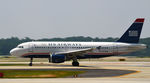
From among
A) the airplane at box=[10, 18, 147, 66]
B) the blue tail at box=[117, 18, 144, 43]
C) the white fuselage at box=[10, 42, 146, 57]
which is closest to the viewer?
the airplane at box=[10, 18, 147, 66]

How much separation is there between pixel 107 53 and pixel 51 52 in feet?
35.3

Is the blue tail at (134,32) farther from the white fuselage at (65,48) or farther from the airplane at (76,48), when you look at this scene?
the white fuselage at (65,48)

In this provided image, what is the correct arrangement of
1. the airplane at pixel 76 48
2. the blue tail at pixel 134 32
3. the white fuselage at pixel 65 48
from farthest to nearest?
the blue tail at pixel 134 32, the white fuselage at pixel 65 48, the airplane at pixel 76 48

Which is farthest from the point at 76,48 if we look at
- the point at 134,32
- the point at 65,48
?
the point at 134,32

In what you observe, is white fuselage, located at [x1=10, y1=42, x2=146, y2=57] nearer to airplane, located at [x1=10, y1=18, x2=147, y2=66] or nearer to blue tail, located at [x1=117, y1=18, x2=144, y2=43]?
airplane, located at [x1=10, y1=18, x2=147, y2=66]

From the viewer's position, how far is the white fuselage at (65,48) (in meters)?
70.5

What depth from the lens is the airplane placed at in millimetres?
70188

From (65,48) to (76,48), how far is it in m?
2.12

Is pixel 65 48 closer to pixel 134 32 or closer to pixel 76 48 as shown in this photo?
pixel 76 48

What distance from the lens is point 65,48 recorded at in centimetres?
7212

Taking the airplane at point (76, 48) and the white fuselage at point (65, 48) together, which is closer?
the airplane at point (76, 48)

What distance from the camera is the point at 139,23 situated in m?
76.4

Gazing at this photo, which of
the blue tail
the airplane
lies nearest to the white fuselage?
the airplane

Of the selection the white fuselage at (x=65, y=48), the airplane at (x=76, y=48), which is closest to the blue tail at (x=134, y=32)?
the airplane at (x=76, y=48)
